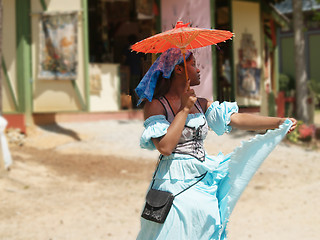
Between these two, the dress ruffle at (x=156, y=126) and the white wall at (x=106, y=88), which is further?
the white wall at (x=106, y=88)

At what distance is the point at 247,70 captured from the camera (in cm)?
1396

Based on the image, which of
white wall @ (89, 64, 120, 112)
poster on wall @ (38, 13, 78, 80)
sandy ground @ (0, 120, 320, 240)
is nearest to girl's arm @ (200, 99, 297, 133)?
sandy ground @ (0, 120, 320, 240)

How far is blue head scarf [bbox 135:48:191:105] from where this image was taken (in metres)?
2.61

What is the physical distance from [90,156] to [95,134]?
1.48 metres

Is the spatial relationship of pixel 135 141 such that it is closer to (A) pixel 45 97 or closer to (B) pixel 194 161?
(A) pixel 45 97

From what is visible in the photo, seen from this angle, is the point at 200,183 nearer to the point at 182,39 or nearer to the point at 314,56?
the point at 182,39

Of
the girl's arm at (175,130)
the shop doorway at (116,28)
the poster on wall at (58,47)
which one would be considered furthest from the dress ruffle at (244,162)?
the shop doorway at (116,28)

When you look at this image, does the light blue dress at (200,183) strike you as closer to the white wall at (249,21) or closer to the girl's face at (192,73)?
the girl's face at (192,73)

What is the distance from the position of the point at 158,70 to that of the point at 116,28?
11.7 metres

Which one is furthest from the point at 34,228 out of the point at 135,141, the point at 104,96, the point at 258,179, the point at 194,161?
the point at 104,96

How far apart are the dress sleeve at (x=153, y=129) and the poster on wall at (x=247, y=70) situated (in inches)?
449

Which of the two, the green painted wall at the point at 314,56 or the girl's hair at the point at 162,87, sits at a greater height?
the green painted wall at the point at 314,56

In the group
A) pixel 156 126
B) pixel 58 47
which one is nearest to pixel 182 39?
pixel 156 126

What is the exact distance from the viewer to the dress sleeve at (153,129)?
2.42m
